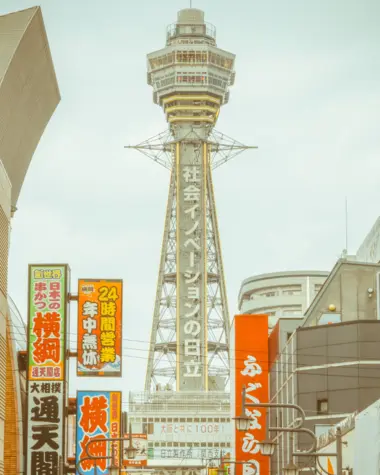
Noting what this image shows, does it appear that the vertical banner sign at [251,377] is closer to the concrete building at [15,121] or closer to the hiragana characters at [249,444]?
the hiragana characters at [249,444]

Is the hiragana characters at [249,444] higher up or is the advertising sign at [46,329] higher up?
the advertising sign at [46,329]

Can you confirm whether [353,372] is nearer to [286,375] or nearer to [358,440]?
[286,375]

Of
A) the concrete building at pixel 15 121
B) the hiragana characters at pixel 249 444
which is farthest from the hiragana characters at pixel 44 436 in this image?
the hiragana characters at pixel 249 444

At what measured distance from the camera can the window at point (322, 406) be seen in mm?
83375

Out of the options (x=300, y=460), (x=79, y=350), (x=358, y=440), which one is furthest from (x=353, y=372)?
(x=358, y=440)

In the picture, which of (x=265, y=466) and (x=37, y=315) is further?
(x=265, y=466)

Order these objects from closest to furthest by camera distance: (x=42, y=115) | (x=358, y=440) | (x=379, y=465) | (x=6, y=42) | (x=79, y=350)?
(x=379, y=465) → (x=358, y=440) → (x=79, y=350) → (x=6, y=42) → (x=42, y=115)

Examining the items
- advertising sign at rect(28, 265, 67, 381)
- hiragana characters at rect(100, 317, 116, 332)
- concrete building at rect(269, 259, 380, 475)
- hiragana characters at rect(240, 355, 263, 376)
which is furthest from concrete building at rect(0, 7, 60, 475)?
hiragana characters at rect(240, 355, 263, 376)

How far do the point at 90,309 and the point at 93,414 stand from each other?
6.09 meters

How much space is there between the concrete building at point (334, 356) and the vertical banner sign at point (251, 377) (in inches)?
204

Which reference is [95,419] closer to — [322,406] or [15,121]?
[322,406]

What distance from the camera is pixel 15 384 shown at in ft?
260

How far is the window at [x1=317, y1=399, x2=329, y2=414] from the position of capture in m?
83.4

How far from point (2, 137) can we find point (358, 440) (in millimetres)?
56385
